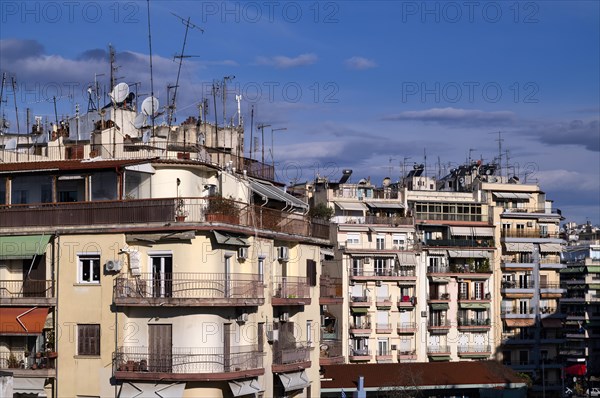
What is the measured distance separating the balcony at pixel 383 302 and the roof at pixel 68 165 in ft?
165

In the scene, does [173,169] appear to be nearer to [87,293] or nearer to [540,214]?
[87,293]

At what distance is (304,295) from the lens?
53062 mm

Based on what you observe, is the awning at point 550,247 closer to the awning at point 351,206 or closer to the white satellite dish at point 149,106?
the awning at point 351,206

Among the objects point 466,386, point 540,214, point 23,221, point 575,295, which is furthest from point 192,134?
point 575,295

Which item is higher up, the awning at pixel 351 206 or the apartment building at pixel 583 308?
the awning at pixel 351 206

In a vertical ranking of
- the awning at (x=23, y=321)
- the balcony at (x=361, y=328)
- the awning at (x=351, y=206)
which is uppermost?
the awning at (x=351, y=206)

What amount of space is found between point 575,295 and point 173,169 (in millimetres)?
98554

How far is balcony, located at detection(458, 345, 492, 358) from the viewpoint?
316 ft

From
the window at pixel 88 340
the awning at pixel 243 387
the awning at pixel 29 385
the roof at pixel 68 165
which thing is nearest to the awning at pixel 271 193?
the roof at pixel 68 165

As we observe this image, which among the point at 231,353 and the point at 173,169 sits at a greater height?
the point at 173,169

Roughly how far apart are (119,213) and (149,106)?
14529mm

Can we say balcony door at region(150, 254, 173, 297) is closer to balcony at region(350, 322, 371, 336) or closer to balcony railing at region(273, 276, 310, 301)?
balcony railing at region(273, 276, 310, 301)

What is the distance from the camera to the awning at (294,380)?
49.9 meters

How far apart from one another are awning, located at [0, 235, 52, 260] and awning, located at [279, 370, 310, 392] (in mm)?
12170
